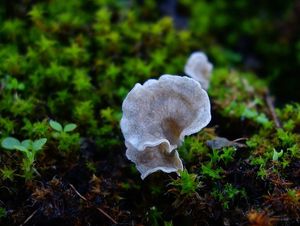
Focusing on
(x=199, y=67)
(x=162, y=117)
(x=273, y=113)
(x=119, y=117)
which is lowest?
(x=119, y=117)

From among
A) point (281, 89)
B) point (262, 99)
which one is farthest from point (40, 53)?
point (281, 89)

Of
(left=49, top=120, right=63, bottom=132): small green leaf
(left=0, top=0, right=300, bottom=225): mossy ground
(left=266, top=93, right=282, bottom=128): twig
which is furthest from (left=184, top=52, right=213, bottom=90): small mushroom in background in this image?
(left=49, top=120, right=63, bottom=132): small green leaf

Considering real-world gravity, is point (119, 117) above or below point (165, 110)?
below

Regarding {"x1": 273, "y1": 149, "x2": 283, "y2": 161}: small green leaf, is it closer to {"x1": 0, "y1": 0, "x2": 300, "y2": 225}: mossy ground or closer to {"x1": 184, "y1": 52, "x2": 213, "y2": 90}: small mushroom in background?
{"x1": 0, "y1": 0, "x2": 300, "y2": 225}: mossy ground

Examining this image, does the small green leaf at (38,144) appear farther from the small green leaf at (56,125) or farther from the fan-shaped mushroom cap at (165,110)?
the fan-shaped mushroom cap at (165,110)

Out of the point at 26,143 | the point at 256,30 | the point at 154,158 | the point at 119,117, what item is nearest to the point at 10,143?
the point at 26,143

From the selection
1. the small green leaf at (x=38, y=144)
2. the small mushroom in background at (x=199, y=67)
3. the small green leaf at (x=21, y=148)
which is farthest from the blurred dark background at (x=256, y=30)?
the small green leaf at (x=21, y=148)

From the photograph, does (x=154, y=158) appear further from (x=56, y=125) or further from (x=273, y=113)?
(x=273, y=113)
